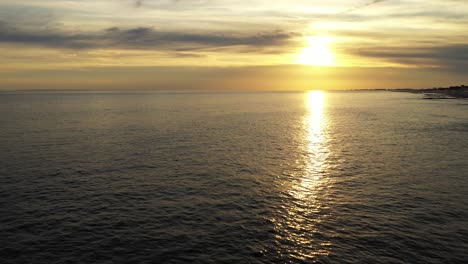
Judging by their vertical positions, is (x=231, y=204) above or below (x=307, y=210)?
above

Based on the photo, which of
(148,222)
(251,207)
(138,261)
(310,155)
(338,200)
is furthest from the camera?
(310,155)

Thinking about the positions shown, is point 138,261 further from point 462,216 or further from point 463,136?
point 463,136

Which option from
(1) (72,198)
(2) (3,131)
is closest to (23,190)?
(1) (72,198)

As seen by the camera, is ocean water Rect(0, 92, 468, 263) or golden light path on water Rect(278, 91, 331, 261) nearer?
ocean water Rect(0, 92, 468, 263)

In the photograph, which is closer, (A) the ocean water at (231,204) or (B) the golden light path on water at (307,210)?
(A) the ocean water at (231,204)

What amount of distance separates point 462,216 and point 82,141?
73355mm

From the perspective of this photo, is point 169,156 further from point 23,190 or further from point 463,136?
point 463,136

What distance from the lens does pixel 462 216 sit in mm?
34062

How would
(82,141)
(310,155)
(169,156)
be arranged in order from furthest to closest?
(82,141) < (310,155) < (169,156)

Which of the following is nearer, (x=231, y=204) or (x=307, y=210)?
(x=307, y=210)

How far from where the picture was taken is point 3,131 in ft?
306

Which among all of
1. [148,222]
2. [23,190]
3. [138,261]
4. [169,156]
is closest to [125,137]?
[169,156]

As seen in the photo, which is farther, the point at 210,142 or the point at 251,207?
the point at 210,142

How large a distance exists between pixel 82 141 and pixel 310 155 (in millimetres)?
51318
